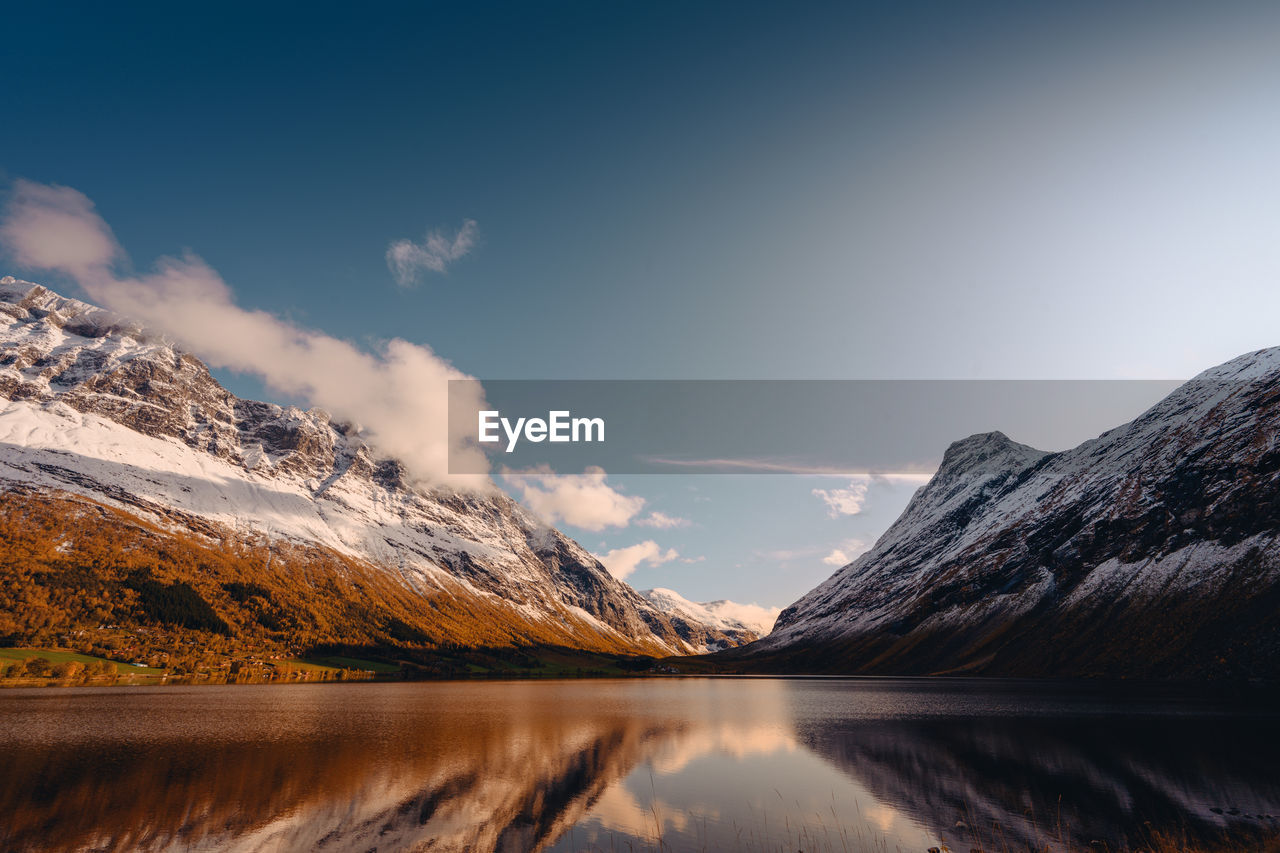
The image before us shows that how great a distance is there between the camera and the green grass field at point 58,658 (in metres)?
168

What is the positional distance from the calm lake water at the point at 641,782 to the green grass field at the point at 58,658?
423 feet

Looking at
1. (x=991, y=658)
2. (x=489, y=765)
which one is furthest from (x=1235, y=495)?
(x=489, y=765)

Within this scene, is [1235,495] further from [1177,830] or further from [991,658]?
[1177,830]

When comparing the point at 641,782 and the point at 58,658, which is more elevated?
the point at 58,658

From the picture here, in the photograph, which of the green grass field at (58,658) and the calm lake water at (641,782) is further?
the green grass field at (58,658)

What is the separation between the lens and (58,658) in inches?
6944

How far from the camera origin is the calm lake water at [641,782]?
30797mm

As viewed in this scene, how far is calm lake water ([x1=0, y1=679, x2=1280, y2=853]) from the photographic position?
30.8m

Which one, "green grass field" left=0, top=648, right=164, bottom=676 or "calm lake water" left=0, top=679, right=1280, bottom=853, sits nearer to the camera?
"calm lake water" left=0, top=679, right=1280, bottom=853

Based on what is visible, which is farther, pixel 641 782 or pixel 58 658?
pixel 58 658

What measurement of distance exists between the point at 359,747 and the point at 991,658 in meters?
206

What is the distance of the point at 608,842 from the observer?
30.3 m

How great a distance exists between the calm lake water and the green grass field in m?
129

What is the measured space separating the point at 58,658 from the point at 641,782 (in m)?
220
